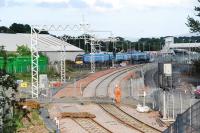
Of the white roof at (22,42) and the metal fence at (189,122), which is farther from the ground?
the white roof at (22,42)

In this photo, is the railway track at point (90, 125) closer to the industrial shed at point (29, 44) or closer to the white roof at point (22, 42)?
the white roof at point (22, 42)

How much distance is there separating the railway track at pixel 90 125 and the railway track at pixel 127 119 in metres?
1.65

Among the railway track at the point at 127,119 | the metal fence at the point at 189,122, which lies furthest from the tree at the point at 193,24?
the metal fence at the point at 189,122

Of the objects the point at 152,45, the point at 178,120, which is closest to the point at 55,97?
the point at 178,120

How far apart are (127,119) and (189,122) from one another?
15843mm

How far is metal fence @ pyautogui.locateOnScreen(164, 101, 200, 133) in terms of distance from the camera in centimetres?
1442

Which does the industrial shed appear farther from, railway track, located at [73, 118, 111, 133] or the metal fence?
the metal fence

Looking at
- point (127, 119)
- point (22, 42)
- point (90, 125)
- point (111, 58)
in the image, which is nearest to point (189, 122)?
point (90, 125)

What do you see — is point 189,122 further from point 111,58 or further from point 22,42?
point 111,58

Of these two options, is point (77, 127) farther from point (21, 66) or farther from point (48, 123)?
point (21, 66)

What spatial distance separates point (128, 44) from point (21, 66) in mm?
106282

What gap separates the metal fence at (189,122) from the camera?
14422 mm

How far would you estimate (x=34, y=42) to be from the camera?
146 feet

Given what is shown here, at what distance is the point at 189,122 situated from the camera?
14.8 metres
